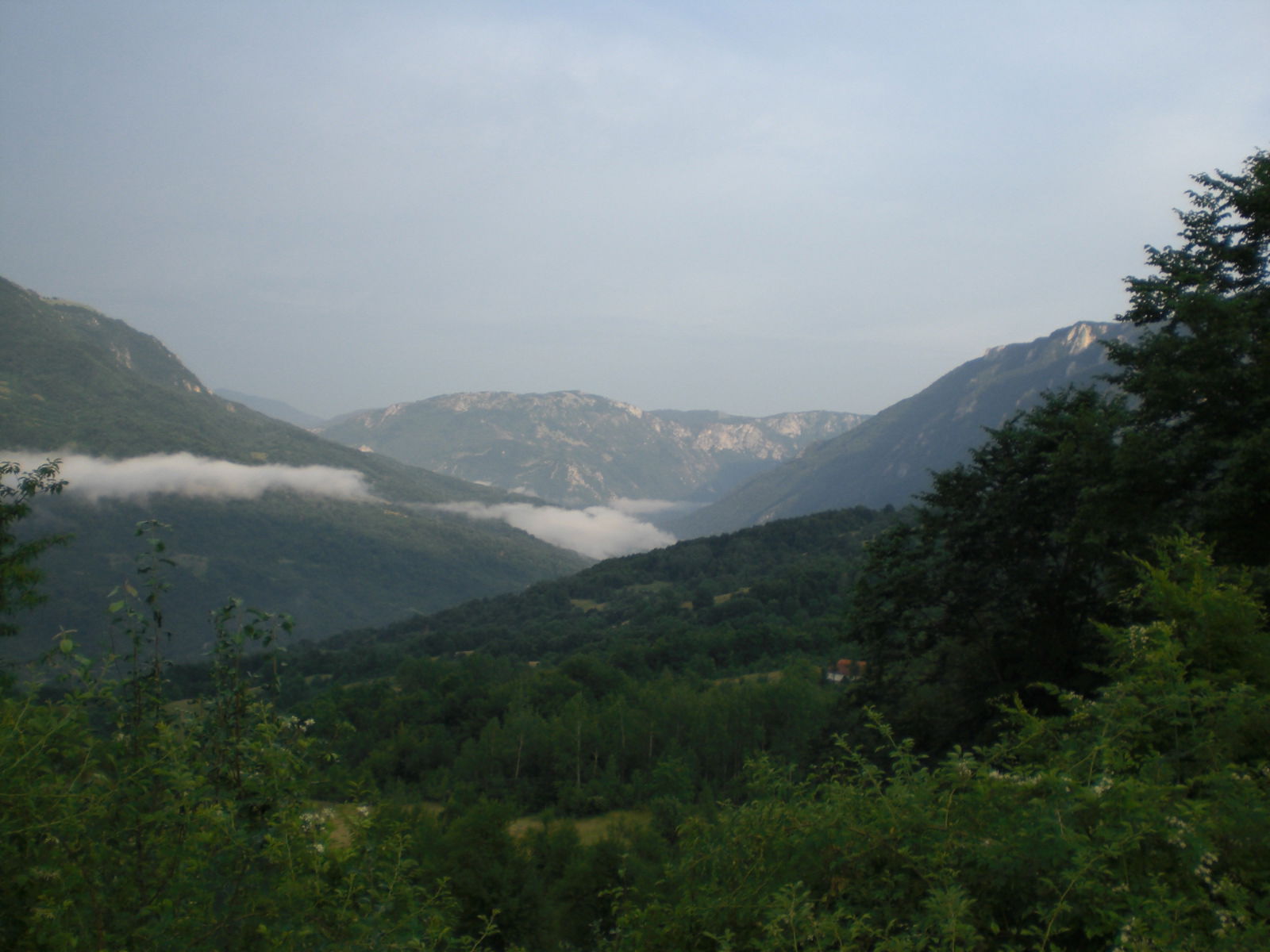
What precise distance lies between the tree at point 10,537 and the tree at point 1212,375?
20814 mm

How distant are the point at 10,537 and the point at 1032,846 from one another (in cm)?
2093

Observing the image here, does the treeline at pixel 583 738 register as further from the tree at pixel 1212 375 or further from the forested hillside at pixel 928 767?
the tree at pixel 1212 375

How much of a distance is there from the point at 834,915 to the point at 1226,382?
13.9 m

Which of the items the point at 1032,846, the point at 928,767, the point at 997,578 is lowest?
the point at 928,767

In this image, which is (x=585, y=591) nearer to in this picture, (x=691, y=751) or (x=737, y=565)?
(x=737, y=565)

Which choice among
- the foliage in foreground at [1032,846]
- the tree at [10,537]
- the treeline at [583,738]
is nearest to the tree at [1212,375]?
the foliage in foreground at [1032,846]

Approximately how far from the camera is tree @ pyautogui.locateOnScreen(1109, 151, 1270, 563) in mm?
12602

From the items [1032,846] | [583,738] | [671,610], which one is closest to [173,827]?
[1032,846]

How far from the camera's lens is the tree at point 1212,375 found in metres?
12.6

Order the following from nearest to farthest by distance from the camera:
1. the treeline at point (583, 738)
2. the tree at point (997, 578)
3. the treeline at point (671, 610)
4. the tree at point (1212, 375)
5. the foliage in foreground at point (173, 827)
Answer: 1. the foliage in foreground at point (173, 827)
2. the tree at point (1212, 375)
3. the tree at point (997, 578)
4. the treeline at point (583, 738)
5. the treeline at point (671, 610)

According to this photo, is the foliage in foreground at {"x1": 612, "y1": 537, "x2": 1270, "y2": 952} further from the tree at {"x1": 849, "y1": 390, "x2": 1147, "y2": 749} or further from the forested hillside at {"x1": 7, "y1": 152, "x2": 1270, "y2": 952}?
the tree at {"x1": 849, "y1": 390, "x2": 1147, "y2": 749}

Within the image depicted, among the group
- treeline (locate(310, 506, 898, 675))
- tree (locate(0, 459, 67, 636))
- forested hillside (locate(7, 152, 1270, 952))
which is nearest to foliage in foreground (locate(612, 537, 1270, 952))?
forested hillside (locate(7, 152, 1270, 952))

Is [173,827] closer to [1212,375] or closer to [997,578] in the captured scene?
[1212,375]

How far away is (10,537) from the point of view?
16.7m
